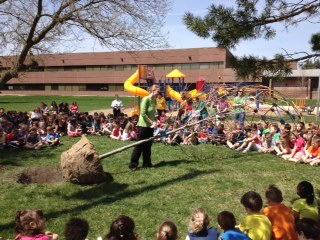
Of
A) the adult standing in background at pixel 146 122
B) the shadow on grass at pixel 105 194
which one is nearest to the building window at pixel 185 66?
the adult standing in background at pixel 146 122

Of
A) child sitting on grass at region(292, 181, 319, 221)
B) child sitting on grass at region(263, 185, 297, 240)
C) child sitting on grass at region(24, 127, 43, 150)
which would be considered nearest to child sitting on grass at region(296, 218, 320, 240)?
child sitting on grass at region(263, 185, 297, 240)

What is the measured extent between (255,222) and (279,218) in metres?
0.38

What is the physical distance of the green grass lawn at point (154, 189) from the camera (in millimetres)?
5734

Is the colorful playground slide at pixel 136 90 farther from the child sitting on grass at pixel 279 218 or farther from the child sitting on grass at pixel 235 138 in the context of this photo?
the child sitting on grass at pixel 279 218

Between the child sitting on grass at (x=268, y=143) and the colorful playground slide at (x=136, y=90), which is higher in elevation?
the colorful playground slide at (x=136, y=90)

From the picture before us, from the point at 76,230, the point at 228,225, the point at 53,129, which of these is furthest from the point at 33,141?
the point at 228,225

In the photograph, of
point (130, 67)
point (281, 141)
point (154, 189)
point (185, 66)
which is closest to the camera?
point (154, 189)

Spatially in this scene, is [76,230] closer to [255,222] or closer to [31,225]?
[31,225]

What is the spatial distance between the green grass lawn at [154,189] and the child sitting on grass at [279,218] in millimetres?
1466

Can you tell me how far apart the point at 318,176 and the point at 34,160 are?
273 inches

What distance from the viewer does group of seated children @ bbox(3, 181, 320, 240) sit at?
3521 millimetres

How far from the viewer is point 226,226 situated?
381 cm

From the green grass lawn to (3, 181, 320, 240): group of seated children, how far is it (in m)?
1.40

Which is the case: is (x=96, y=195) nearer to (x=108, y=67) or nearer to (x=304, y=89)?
(x=304, y=89)
